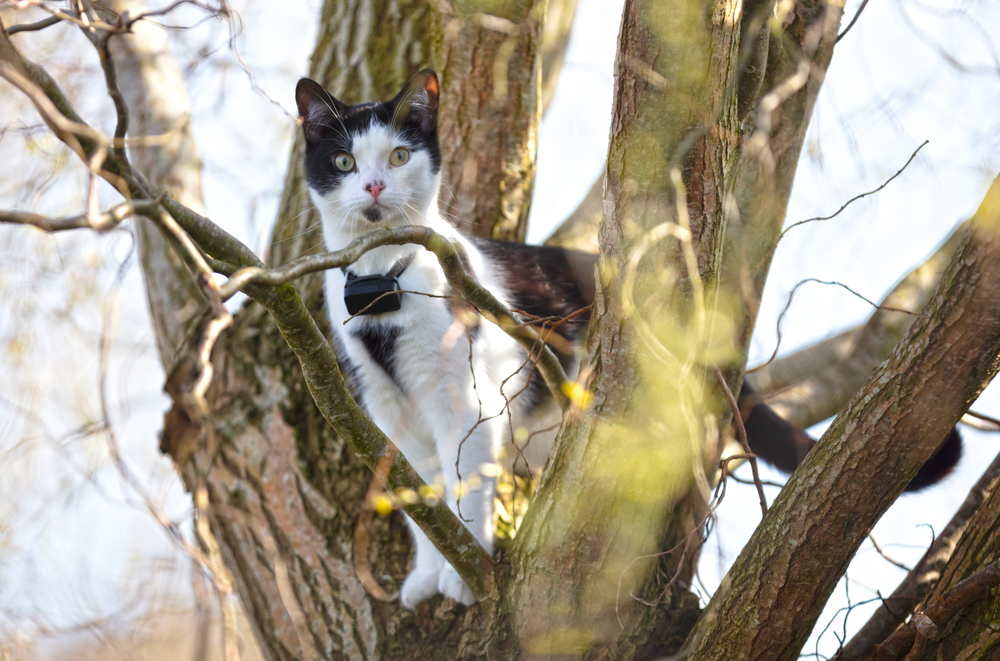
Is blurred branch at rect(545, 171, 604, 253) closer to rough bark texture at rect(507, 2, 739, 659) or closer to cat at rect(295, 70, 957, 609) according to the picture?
cat at rect(295, 70, 957, 609)

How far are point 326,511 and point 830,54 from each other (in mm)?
1986

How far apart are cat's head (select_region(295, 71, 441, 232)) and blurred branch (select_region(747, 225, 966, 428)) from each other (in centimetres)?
141

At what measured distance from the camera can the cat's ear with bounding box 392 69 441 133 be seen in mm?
2309

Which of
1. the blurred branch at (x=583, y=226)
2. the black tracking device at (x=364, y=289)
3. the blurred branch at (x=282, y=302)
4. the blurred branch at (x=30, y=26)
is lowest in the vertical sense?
the blurred branch at (x=282, y=302)

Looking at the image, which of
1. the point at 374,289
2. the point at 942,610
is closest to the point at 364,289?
the point at 374,289

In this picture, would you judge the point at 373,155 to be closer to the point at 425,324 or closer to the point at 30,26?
the point at 425,324

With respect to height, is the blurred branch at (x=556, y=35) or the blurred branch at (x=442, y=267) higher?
the blurred branch at (x=556, y=35)

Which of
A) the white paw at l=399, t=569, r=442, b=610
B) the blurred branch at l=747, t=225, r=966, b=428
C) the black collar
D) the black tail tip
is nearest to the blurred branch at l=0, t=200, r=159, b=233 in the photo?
the black collar

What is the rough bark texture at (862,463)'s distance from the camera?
127 centimetres

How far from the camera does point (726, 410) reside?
1865mm

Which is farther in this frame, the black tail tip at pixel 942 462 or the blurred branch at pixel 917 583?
the black tail tip at pixel 942 462

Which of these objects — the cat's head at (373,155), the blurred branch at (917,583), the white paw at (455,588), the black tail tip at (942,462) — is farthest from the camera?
the cat's head at (373,155)

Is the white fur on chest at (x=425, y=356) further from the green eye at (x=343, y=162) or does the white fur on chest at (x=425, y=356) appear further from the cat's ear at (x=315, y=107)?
the cat's ear at (x=315, y=107)

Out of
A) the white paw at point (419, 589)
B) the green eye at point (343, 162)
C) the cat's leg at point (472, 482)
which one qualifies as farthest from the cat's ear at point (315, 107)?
the white paw at point (419, 589)
